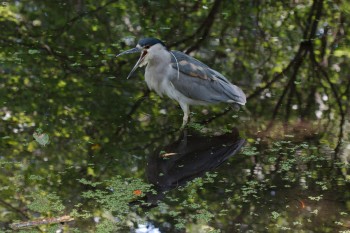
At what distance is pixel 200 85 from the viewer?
566cm

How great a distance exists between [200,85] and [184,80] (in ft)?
0.51

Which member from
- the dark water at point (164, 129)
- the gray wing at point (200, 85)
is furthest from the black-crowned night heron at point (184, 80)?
the dark water at point (164, 129)

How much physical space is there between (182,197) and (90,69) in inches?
108

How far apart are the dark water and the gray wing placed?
0.30 meters

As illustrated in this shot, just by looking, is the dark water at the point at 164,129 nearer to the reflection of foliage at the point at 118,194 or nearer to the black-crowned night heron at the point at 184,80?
the reflection of foliage at the point at 118,194

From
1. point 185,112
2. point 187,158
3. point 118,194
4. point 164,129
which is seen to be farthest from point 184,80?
point 118,194

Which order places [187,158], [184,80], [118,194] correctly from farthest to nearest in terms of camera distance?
[184,80]
[187,158]
[118,194]

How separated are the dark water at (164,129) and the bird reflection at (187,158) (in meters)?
0.02

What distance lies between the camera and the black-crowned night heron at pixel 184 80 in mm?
5645

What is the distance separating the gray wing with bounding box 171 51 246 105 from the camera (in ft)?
18.5

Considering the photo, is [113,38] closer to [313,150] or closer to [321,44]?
[321,44]

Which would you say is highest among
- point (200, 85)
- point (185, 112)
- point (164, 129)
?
point (200, 85)

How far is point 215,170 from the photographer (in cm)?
495

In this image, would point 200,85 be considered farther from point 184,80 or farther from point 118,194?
point 118,194
